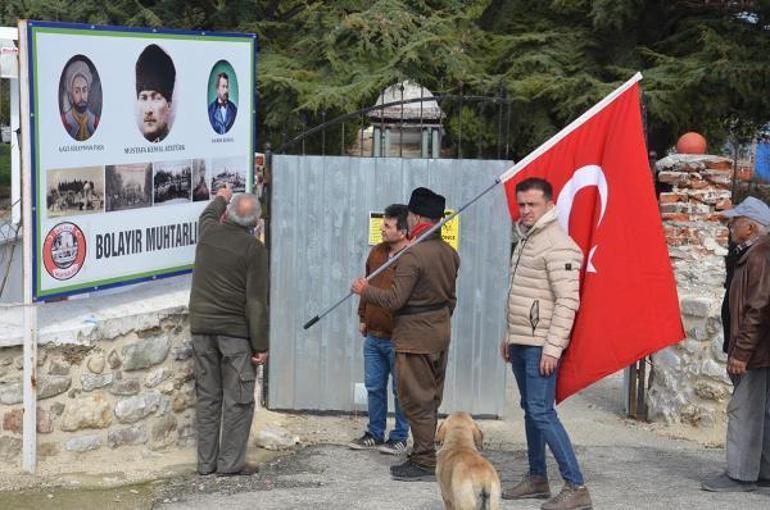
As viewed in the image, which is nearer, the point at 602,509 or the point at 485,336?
the point at 602,509

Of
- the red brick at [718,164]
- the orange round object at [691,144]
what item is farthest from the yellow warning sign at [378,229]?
the orange round object at [691,144]

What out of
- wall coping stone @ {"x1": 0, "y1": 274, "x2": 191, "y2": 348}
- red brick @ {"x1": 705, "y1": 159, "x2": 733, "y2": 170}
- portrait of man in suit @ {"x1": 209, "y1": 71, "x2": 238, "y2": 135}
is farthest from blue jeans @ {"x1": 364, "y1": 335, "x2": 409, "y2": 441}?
red brick @ {"x1": 705, "y1": 159, "x2": 733, "y2": 170}

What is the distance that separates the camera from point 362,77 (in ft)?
56.4

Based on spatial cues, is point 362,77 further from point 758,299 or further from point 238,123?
point 758,299

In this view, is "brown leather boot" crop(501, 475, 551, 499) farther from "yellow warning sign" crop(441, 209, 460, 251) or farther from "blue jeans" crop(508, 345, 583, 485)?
"yellow warning sign" crop(441, 209, 460, 251)

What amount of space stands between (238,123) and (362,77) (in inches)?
375

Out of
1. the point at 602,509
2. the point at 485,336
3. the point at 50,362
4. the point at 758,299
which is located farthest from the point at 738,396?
the point at 50,362

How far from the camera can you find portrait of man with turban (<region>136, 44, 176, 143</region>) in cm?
698

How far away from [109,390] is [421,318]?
1.97 metres

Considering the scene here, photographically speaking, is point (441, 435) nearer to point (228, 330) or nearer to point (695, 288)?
point (228, 330)

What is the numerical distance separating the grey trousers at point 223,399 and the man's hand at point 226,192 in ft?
3.76

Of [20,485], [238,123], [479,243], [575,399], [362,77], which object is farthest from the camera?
[362,77]

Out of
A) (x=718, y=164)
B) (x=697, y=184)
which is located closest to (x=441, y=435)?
(x=697, y=184)

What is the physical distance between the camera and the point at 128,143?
694cm
